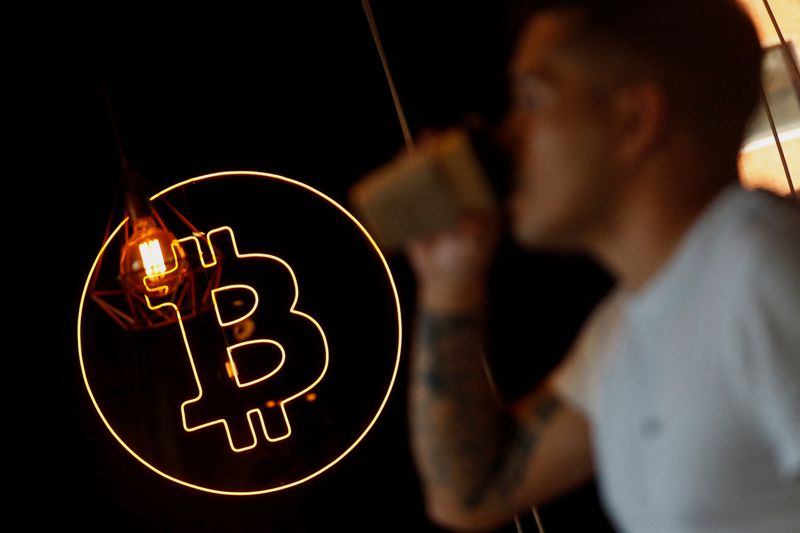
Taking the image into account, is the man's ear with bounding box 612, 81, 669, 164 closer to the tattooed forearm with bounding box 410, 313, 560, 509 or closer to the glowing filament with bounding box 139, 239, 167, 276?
the tattooed forearm with bounding box 410, 313, 560, 509

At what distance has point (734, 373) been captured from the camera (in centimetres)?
104

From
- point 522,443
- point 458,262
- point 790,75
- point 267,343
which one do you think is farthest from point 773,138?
point 458,262

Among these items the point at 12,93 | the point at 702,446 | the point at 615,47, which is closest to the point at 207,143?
the point at 12,93

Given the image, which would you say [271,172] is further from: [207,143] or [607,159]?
[607,159]

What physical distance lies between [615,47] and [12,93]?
105 inches

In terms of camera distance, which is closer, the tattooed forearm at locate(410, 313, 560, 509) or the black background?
the tattooed forearm at locate(410, 313, 560, 509)

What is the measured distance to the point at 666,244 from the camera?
3.92ft

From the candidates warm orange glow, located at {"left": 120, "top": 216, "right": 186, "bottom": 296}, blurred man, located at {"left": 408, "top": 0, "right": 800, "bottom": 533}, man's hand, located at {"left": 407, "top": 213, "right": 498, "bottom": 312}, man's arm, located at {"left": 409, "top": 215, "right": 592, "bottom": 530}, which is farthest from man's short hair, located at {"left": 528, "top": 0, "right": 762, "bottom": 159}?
warm orange glow, located at {"left": 120, "top": 216, "right": 186, "bottom": 296}

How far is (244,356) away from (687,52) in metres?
2.44

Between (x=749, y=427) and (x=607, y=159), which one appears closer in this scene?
(x=749, y=427)

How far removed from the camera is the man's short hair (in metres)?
1.16

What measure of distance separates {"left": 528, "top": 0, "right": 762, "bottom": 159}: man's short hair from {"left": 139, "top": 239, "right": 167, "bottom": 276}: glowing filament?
6.39 feet

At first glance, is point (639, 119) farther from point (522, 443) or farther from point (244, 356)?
point (244, 356)

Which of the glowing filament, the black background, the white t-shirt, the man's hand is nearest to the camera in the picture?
the white t-shirt
